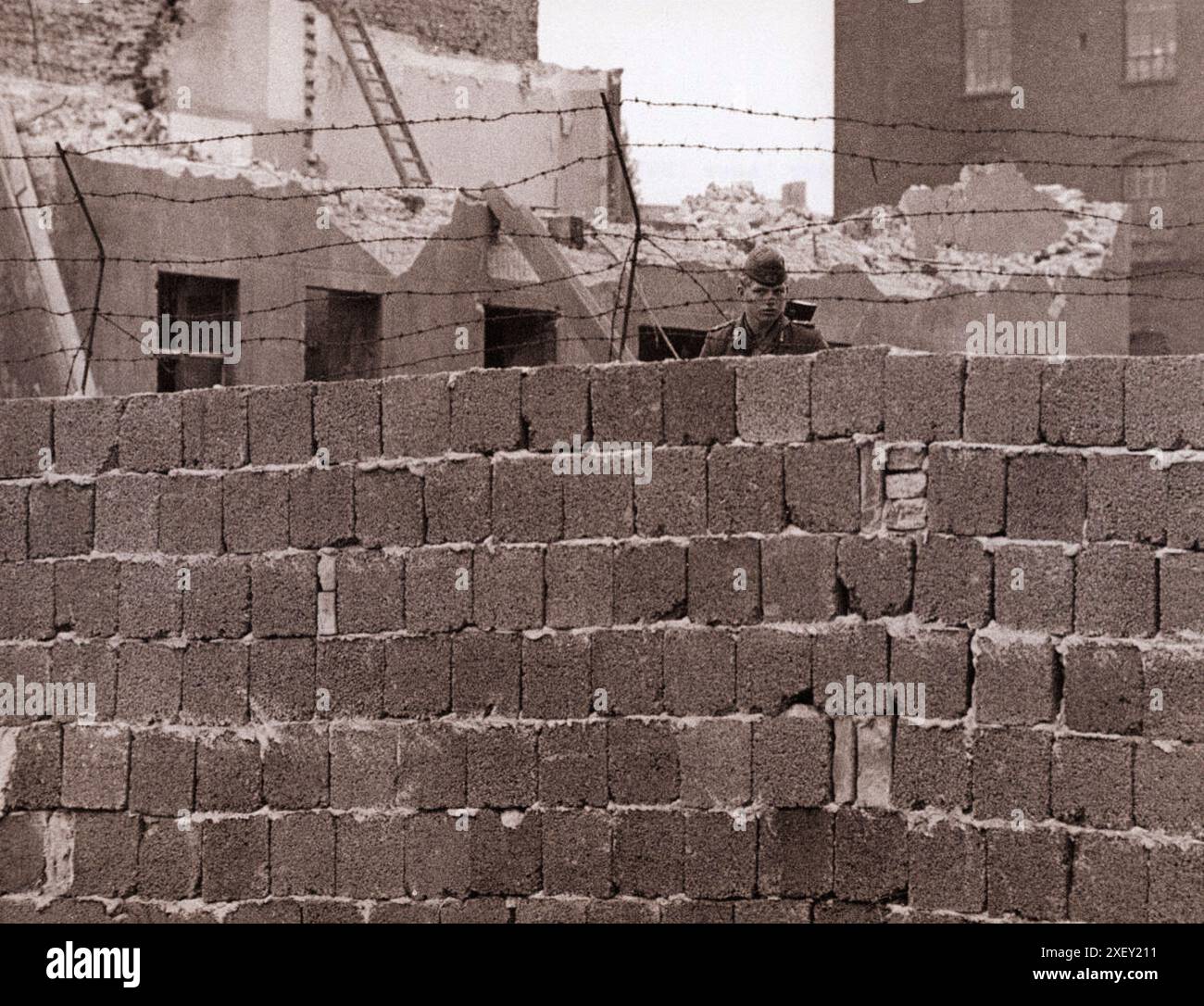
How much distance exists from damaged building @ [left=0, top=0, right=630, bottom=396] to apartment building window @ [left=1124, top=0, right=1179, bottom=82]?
10291 millimetres

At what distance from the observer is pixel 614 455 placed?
7.80 metres

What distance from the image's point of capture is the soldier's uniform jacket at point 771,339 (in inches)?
335

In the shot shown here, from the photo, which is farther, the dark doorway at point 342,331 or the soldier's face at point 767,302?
the dark doorway at point 342,331

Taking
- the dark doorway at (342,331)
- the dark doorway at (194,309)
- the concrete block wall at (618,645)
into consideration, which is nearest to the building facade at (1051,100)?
the dark doorway at (342,331)

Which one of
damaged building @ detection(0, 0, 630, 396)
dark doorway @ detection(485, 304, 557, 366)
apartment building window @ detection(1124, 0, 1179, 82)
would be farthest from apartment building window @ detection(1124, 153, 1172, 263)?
dark doorway @ detection(485, 304, 557, 366)

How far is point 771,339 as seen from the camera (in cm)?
862

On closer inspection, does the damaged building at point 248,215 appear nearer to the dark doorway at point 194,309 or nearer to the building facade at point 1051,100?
the dark doorway at point 194,309

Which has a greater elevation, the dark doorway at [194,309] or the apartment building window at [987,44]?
the apartment building window at [987,44]

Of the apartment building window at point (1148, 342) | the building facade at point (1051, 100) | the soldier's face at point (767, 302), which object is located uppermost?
the building facade at point (1051, 100)

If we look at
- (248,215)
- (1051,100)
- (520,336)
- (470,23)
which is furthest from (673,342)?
(1051,100)

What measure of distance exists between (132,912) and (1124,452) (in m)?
4.61

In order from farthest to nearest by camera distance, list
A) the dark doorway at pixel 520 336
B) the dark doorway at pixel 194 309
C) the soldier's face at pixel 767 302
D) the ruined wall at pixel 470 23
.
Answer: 1. the ruined wall at pixel 470 23
2. the dark doorway at pixel 520 336
3. the dark doorway at pixel 194 309
4. the soldier's face at pixel 767 302

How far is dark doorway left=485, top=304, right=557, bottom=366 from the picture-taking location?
17.1 metres

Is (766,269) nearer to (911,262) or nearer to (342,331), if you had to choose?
(342,331)
